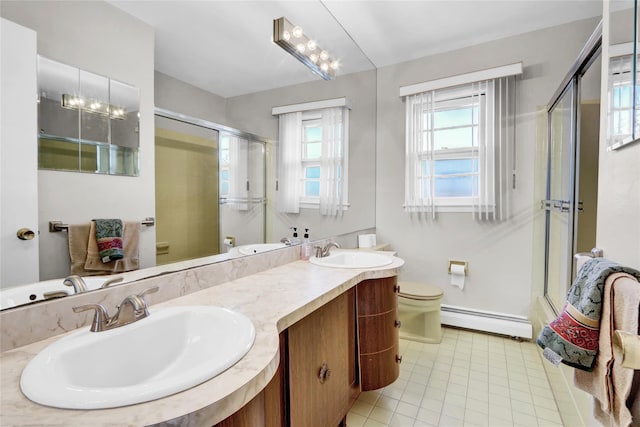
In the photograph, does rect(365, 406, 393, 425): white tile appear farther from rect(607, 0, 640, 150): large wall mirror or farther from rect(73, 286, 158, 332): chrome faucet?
rect(607, 0, 640, 150): large wall mirror

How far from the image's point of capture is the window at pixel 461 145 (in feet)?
8.05

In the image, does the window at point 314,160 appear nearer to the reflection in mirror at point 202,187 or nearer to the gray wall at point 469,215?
the reflection in mirror at point 202,187

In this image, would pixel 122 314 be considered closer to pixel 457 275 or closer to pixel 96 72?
pixel 96 72

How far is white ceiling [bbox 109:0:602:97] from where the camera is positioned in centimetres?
116

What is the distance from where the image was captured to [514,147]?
2.46 m

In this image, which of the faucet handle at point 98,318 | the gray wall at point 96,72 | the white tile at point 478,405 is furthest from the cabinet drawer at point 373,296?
the faucet handle at point 98,318

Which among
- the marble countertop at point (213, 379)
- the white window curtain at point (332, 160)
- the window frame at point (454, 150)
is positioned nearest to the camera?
the marble countertop at point (213, 379)

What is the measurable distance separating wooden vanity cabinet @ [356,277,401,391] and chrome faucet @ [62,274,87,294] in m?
1.19

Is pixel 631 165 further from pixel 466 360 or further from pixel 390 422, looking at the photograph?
pixel 466 360

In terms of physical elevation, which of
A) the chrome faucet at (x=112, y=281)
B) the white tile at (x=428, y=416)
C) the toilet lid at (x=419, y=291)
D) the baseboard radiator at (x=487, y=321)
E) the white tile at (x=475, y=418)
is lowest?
the white tile at (x=428, y=416)

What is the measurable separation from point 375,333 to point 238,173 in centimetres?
115

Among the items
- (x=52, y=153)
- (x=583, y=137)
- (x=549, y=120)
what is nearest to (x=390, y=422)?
(x=52, y=153)

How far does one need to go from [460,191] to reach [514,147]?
1.81 feet

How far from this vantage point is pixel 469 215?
8.63 ft
